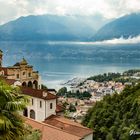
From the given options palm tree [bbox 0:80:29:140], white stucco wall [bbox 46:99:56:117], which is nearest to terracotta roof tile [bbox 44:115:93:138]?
white stucco wall [bbox 46:99:56:117]

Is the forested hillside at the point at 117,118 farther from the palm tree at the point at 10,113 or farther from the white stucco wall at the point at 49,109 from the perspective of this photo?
the palm tree at the point at 10,113

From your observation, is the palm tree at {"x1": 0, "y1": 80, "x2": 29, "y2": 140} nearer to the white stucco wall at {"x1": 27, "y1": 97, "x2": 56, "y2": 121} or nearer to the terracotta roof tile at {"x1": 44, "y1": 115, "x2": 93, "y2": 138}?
the terracotta roof tile at {"x1": 44, "y1": 115, "x2": 93, "y2": 138}

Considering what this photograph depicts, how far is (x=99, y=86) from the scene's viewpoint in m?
A: 135

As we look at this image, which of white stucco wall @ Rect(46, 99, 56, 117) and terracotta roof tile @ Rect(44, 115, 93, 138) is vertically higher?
white stucco wall @ Rect(46, 99, 56, 117)

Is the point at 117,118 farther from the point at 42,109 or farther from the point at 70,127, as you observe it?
the point at 70,127

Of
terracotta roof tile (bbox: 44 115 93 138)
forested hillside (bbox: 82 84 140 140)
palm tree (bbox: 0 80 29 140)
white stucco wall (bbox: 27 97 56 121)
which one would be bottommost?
forested hillside (bbox: 82 84 140 140)

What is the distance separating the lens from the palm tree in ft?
22.1

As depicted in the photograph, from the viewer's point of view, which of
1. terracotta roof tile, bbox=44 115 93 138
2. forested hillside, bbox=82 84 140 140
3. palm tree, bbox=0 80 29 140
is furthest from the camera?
forested hillside, bbox=82 84 140 140

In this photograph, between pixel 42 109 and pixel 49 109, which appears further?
pixel 49 109

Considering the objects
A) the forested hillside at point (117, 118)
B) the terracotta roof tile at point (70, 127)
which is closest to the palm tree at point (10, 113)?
the terracotta roof tile at point (70, 127)

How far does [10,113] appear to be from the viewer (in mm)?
6973

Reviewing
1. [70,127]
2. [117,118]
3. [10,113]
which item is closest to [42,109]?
[70,127]

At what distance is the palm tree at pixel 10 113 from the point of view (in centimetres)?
673

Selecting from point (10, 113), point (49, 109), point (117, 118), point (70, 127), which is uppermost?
point (10, 113)
